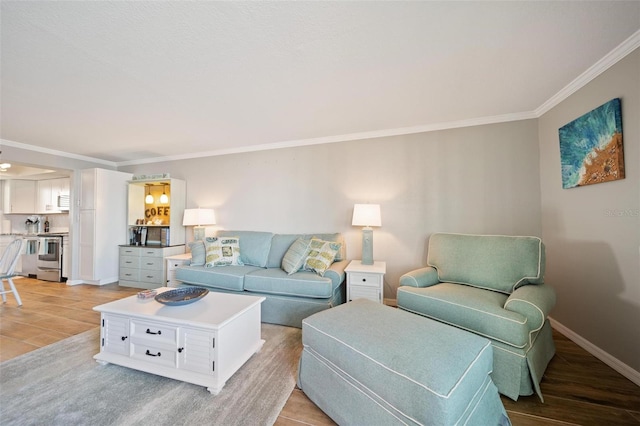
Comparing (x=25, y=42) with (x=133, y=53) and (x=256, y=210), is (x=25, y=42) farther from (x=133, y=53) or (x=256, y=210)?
(x=256, y=210)

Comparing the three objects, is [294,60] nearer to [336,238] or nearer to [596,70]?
[336,238]

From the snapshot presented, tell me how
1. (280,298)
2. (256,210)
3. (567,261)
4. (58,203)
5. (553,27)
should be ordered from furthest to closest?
1. (58,203)
2. (256,210)
3. (280,298)
4. (567,261)
5. (553,27)

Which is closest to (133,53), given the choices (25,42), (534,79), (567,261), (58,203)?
(25,42)

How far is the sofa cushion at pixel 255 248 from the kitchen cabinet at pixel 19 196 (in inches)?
217

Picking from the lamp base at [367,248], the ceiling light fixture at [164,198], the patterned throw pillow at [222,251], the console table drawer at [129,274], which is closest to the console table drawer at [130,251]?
the console table drawer at [129,274]

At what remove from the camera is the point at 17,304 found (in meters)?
3.04

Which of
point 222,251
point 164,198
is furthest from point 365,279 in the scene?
point 164,198

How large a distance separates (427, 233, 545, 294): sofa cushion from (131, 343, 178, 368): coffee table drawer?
240cm

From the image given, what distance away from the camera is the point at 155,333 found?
1.69 metres

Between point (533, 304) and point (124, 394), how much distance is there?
8.89 ft

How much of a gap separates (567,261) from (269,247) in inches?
126

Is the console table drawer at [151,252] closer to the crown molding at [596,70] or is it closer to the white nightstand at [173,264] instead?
the white nightstand at [173,264]

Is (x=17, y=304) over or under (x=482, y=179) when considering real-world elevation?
under

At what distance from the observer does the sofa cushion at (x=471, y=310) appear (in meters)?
1.47
